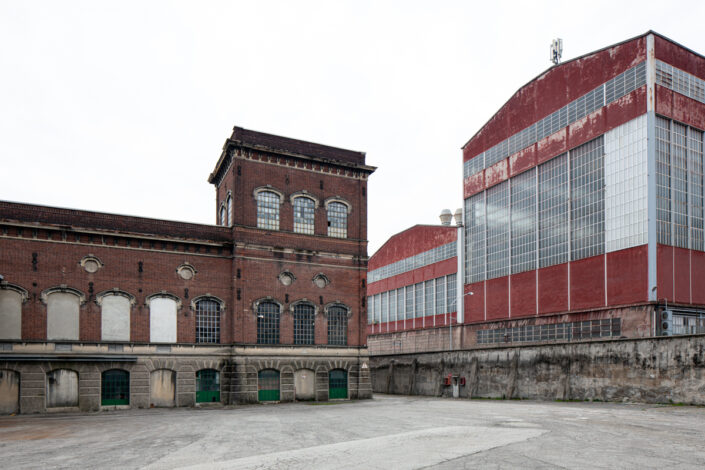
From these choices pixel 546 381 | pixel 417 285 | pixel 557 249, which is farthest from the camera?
pixel 417 285

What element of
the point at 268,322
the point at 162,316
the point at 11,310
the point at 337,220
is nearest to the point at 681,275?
the point at 337,220

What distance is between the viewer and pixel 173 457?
45.8ft

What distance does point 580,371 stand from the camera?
31484mm

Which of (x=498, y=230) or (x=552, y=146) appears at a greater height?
(x=552, y=146)

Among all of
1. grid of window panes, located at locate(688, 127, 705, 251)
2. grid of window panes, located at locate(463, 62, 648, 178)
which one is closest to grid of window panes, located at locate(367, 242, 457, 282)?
grid of window panes, located at locate(463, 62, 648, 178)

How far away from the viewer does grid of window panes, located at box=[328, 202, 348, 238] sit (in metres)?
39.7

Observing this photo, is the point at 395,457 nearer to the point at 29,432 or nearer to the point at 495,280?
the point at 29,432

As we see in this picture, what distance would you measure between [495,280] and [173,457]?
37.1 metres

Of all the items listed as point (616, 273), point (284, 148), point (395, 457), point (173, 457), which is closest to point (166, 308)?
point (284, 148)

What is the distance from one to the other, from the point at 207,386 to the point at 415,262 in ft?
99.8

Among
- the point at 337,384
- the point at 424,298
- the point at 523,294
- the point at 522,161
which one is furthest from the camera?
the point at 424,298

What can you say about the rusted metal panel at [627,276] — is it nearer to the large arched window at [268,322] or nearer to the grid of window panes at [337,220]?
the grid of window panes at [337,220]

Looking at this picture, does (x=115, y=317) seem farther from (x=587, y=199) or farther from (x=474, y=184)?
(x=474, y=184)

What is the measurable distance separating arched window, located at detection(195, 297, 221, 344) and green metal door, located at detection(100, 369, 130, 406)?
4640 millimetres
